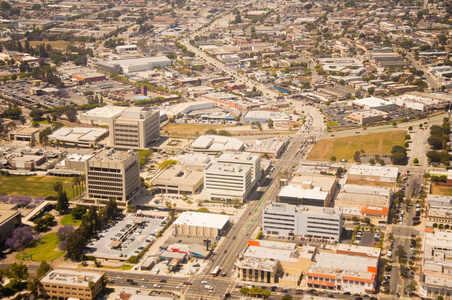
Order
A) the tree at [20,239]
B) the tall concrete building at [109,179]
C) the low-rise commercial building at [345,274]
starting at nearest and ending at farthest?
the low-rise commercial building at [345,274] → the tree at [20,239] → the tall concrete building at [109,179]

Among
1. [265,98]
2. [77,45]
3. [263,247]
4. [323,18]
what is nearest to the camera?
[263,247]

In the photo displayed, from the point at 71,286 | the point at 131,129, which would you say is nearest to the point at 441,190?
the point at 131,129

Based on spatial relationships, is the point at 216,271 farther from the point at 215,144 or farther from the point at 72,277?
the point at 215,144

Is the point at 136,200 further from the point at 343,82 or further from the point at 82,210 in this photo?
the point at 343,82

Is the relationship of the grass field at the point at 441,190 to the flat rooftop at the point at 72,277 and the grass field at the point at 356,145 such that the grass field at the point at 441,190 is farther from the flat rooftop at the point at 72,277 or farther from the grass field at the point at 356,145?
the flat rooftop at the point at 72,277

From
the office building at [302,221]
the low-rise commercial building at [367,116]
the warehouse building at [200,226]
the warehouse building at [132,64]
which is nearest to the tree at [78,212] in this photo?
the warehouse building at [200,226]

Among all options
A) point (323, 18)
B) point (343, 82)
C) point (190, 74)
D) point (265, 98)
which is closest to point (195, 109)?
point (265, 98)
